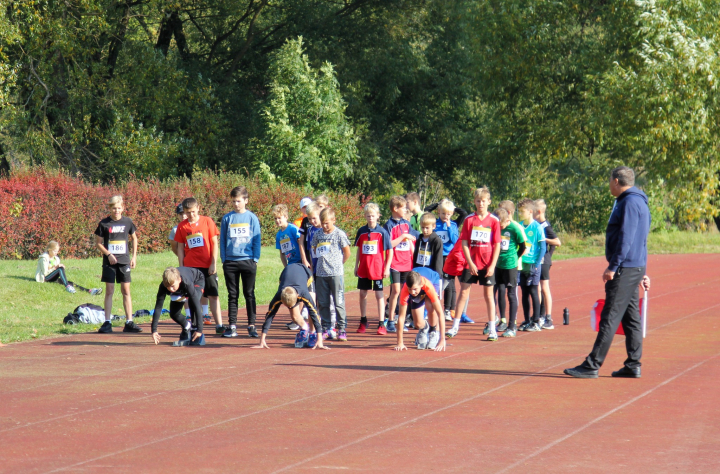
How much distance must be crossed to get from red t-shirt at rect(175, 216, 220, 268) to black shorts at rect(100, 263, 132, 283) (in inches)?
38.4

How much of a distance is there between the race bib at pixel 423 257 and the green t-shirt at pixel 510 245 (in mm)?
1003

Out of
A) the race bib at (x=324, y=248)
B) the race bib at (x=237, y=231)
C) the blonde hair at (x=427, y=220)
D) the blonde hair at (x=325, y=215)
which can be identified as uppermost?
the blonde hair at (x=325, y=215)

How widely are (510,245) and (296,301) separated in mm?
3202

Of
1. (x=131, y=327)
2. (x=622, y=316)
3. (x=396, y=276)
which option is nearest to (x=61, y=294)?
(x=131, y=327)

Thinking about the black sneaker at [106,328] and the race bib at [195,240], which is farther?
the black sneaker at [106,328]

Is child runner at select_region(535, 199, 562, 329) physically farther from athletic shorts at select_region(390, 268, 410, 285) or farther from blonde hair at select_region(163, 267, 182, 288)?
blonde hair at select_region(163, 267, 182, 288)

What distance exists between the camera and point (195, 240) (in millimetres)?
11648

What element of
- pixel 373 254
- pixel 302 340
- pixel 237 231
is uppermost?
pixel 237 231

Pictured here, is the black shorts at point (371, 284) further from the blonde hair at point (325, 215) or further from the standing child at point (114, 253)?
the standing child at point (114, 253)

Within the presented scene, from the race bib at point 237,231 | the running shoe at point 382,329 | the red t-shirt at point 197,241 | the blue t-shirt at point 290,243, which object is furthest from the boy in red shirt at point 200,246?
the running shoe at point 382,329

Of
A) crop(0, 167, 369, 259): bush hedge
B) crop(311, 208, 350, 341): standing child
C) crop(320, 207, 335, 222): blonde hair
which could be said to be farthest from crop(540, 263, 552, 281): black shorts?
crop(0, 167, 369, 259): bush hedge

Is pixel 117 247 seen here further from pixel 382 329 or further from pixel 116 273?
pixel 382 329

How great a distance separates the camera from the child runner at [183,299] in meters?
10.2

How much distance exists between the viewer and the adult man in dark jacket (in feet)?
26.5
